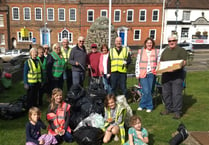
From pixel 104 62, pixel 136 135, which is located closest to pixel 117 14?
pixel 104 62

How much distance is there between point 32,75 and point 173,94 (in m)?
3.71

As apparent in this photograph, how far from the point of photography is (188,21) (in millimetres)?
36469

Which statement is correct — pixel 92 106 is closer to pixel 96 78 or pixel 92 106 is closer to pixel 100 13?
pixel 96 78

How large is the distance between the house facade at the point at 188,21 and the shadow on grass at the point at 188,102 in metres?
29.0

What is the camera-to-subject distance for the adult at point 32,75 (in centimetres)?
604

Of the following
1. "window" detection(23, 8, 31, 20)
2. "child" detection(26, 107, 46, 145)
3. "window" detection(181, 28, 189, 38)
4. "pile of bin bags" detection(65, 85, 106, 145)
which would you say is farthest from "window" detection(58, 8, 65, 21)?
"child" detection(26, 107, 46, 145)

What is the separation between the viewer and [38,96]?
22.7 ft

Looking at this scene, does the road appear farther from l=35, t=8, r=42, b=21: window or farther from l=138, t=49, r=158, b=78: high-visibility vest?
l=35, t=8, r=42, b=21: window

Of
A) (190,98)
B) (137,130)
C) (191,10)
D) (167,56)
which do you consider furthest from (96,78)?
(191,10)

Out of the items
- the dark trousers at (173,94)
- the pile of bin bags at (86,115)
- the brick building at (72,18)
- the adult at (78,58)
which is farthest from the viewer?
the brick building at (72,18)

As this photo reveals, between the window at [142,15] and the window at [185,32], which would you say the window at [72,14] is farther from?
the window at [185,32]

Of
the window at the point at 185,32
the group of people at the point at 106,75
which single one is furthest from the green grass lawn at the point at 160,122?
the window at the point at 185,32

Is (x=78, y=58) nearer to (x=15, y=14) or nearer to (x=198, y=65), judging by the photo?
(x=198, y=65)

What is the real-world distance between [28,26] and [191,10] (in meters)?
25.5
